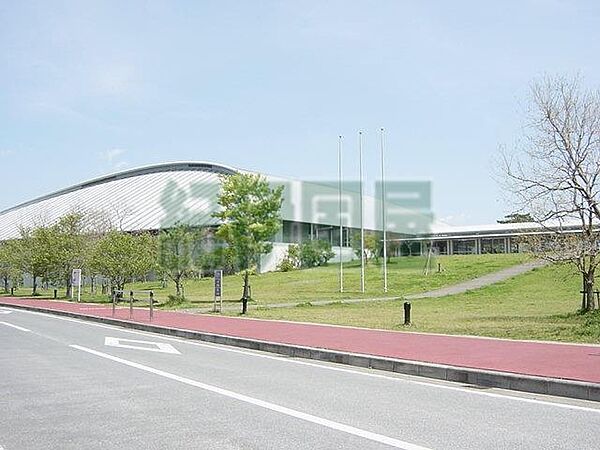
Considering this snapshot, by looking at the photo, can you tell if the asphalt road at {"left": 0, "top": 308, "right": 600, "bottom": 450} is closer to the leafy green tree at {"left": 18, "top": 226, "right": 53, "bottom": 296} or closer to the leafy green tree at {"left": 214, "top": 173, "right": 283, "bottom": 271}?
the leafy green tree at {"left": 214, "top": 173, "right": 283, "bottom": 271}

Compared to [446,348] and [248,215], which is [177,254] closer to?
[248,215]

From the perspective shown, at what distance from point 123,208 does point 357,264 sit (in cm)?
2787

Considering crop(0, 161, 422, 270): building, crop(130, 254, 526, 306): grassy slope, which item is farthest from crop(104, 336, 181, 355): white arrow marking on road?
crop(0, 161, 422, 270): building

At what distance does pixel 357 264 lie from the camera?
71.6 m

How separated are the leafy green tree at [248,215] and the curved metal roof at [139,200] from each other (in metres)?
23.0

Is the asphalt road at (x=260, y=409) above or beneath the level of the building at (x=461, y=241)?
beneath

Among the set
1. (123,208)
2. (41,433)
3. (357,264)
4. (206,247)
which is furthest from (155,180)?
(41,433)

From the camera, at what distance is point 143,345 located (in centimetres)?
1762

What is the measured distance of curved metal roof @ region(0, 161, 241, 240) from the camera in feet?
242

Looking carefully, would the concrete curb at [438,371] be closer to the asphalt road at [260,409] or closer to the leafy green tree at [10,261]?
the asphalt road at [260,409]

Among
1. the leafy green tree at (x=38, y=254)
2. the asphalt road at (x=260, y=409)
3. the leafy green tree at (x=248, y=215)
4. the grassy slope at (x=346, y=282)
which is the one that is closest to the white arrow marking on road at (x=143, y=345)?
the asphalt road at (x=260, y=409)

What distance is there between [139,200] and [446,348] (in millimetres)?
72129

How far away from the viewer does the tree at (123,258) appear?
40.2 metres

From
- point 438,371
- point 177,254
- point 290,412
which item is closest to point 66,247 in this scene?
point 177,254
